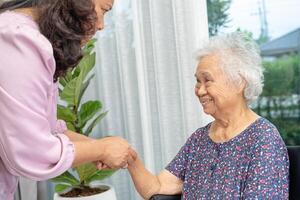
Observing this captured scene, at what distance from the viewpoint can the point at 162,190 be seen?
1.85 meters

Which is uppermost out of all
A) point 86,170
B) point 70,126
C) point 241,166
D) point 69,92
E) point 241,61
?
point 241,61

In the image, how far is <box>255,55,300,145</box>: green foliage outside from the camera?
250 cm

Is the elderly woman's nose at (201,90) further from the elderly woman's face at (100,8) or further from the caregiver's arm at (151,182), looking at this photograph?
the elderly woman's face at (100,8)

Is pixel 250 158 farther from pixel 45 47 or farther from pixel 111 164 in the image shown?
pixel 45 47

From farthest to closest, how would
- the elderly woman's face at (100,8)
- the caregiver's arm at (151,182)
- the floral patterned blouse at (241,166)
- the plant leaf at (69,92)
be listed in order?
1. the plant leaf at (69,92)
2. the caregiver's arm at (151,182)
3. the floral patterned blouse at (241,166)
4. the elderly woman's face at (100,8)

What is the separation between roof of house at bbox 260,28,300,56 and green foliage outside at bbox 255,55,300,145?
0.15ft

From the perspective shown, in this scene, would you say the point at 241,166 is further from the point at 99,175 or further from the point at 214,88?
the point at 99,175

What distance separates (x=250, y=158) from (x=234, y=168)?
0.26 ft

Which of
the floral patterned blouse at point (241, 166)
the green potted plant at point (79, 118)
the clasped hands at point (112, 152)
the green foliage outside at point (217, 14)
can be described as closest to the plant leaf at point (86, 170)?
the green potted plant at point (79, 118)

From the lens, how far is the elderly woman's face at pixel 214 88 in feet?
5.57

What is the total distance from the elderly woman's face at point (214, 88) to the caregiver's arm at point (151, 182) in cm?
38

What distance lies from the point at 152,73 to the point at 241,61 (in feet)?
2.68

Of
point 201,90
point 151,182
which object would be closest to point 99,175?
point 151,182

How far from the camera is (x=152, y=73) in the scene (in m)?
2.44
